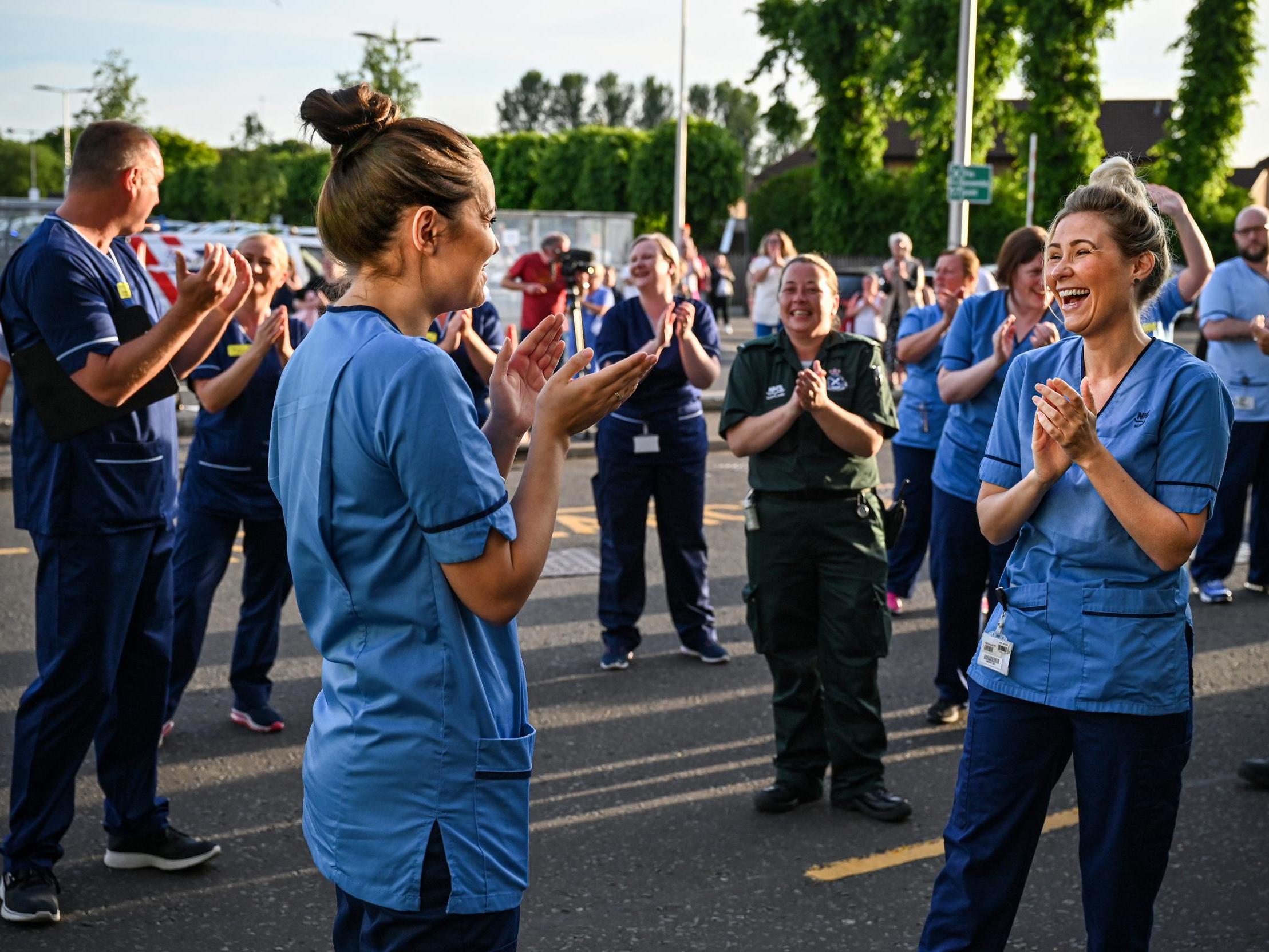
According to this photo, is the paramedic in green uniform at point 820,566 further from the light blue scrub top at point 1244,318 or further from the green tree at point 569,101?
the green tree at point 569,101

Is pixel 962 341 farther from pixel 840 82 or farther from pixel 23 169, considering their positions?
pixel 23 169

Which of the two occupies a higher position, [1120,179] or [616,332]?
[1120,179]

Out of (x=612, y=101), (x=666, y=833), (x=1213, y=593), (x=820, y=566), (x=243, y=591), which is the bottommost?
(x=666, y=833)

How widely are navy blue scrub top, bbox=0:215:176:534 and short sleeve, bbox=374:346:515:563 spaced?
2188 millimetres

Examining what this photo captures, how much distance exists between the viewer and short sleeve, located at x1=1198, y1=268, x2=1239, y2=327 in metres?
8.19

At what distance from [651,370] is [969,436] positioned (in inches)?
70.9

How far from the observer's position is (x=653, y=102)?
155 m

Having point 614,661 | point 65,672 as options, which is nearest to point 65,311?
point 65,672

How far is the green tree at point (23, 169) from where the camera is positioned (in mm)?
75438

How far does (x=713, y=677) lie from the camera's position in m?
6.63

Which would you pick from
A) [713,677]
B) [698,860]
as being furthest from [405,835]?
[713,677]

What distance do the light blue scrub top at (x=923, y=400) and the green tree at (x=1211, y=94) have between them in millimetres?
35558

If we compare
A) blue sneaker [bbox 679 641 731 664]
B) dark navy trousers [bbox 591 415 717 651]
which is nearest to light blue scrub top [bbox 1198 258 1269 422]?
dark navy trousers [bbox 591 415 717 651]

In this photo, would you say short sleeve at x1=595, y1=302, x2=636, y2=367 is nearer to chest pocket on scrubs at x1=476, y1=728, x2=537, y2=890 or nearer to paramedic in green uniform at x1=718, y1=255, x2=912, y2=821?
paramedic in green uniform at x1=718, y1=255, x2=912, y2=821
